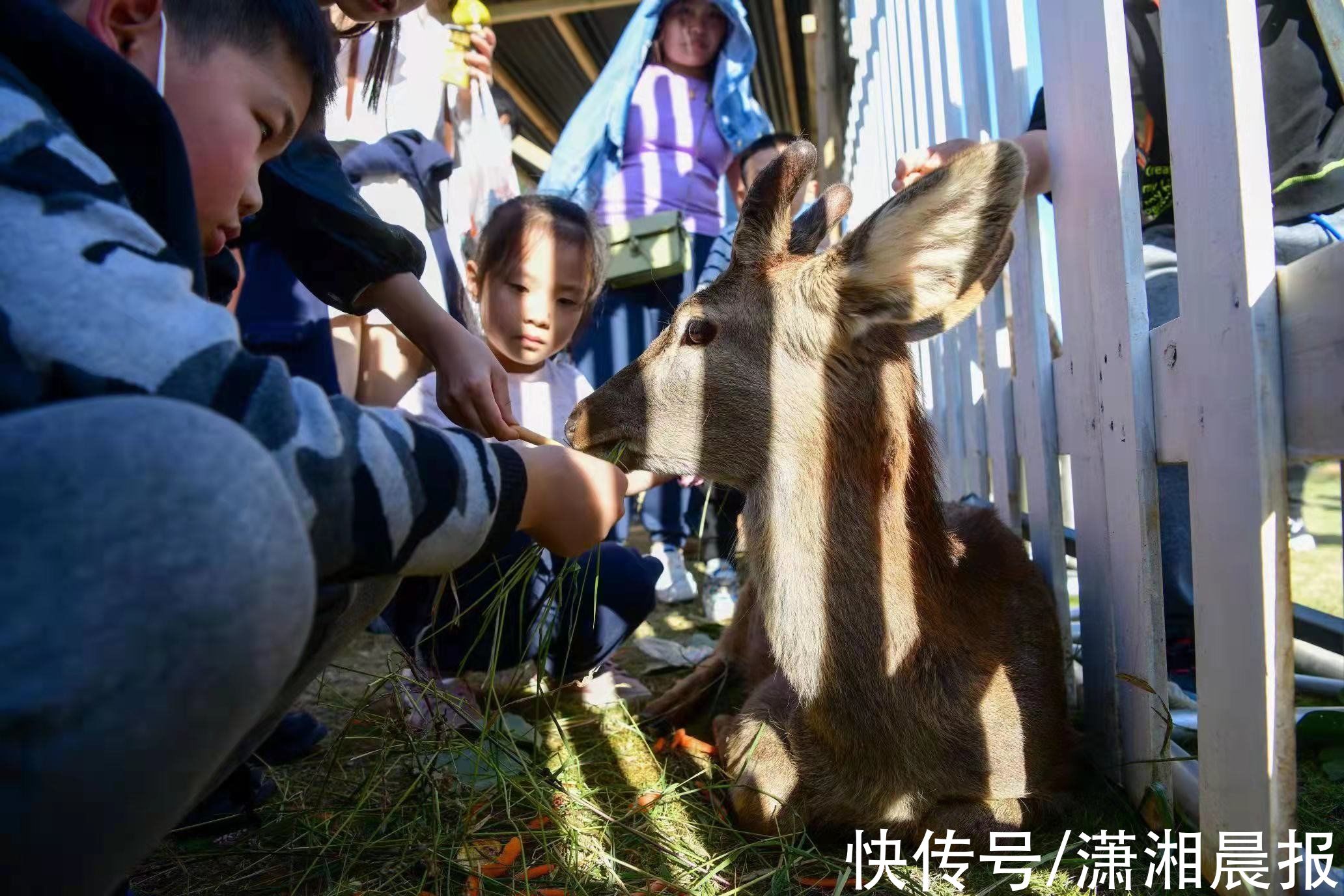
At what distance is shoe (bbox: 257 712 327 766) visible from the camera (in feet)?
Result: 8.12

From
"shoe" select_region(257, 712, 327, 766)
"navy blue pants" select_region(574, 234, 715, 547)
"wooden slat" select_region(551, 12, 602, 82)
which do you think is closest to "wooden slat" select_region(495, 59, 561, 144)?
"wooden slat" select_region(551, 12, 602, 82)

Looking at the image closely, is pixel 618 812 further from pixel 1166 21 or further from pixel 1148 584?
pixel 1166 21

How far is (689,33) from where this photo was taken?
5184 mm

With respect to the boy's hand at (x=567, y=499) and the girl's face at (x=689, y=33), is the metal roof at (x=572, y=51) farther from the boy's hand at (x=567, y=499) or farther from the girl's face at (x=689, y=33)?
the boy's hand at (x=567, y=499)

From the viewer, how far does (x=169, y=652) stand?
823 mm

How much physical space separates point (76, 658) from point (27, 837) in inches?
6.2

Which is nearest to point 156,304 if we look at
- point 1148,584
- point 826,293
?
point 826,293

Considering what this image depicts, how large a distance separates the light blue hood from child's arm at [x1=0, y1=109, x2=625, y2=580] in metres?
3.91

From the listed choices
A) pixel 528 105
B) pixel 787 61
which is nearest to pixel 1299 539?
pixel 787 61

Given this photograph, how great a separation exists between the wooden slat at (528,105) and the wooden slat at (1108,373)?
7.44 metres

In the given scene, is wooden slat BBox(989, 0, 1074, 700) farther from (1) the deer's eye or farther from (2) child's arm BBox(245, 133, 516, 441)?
(2) child's arm BBox(245, 133, 516, 441)

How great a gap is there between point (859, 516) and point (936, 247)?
0.64m

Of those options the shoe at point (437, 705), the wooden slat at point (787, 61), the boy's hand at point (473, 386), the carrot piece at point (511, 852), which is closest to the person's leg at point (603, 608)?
the shoe at point (437, 705)

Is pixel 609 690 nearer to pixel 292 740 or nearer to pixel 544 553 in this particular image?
pixel 544 553
